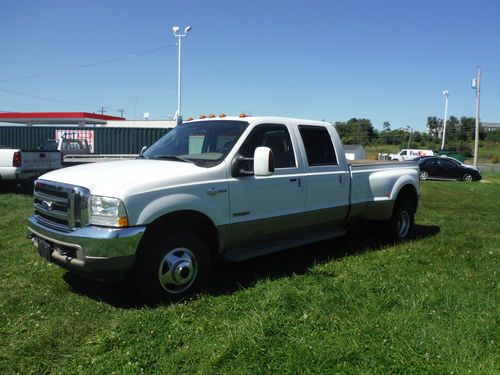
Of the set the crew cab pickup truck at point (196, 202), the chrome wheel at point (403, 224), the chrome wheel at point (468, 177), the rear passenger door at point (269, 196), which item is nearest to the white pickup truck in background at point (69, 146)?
the crew cab pickup truck at point (196, 202)

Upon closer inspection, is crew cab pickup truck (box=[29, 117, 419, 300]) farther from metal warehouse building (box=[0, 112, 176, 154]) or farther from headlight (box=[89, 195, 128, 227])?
metal warehouse building (box=[0, 112, 176, 154])

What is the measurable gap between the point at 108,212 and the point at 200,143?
1.71 metres

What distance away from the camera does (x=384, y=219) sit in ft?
22.9

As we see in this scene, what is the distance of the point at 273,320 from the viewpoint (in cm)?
392

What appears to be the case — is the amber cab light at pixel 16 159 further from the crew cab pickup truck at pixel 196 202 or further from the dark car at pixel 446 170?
the dark car at pixel 446 170

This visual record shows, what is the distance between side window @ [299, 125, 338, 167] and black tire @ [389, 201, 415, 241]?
5.88ft

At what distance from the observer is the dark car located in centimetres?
2753

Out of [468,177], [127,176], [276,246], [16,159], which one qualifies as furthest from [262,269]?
[468,177]

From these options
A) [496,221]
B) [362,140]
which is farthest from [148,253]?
[362,140]

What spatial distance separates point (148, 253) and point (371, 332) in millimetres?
2011

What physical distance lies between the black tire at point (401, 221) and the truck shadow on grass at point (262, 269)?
190 mm

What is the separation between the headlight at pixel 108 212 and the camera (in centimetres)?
390

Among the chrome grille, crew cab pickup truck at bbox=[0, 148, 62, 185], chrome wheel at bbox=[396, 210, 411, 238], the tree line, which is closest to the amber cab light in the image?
crew cab pickup truck at bbox=[0, 148, 62, 185]

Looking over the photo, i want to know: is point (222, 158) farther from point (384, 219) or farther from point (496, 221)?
point (496, 221)
